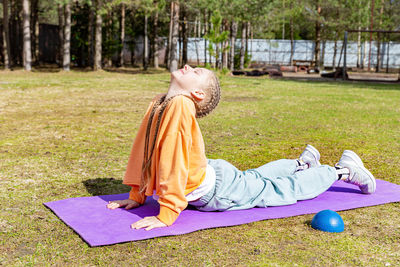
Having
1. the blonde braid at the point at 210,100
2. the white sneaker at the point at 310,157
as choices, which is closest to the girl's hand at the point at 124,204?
the blonde braid at the point at 210,100

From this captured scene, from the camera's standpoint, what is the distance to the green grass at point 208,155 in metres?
2.95

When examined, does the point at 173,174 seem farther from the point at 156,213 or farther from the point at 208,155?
the point at 208,155

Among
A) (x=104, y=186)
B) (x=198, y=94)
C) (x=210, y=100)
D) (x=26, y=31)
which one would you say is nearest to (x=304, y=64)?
(x=26, y=31)

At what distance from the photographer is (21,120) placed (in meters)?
8.46

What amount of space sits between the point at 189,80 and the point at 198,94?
121mm

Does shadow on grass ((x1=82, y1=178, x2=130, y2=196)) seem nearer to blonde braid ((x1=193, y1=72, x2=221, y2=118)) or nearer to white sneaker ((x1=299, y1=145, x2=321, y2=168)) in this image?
blonde braid ((x1=193, y1=72, x2=221, y2=118))

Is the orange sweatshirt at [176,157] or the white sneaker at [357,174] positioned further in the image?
the white sneaker at [357,174]

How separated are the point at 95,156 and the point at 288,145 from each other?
2.71 m

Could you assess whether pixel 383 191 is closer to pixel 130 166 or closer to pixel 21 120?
pixel 130 166

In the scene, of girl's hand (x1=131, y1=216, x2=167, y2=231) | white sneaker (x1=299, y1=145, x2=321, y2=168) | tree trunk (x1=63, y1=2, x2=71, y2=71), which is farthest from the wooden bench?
girl's hand (x1=131, y1=216, x2=167, y2=231)

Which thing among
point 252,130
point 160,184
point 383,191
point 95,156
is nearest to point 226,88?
point 252,130

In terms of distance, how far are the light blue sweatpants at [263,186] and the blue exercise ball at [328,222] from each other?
1.66ft

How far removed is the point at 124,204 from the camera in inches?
149

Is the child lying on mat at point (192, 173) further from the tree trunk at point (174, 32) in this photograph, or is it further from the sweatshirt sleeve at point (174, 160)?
the tree trunk at point (174, 32)
